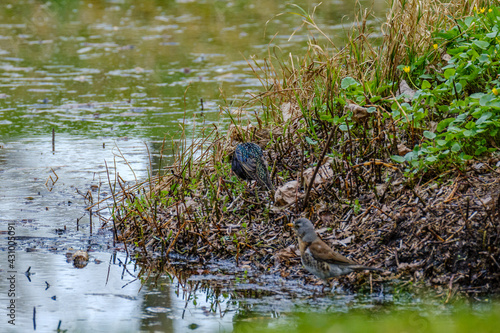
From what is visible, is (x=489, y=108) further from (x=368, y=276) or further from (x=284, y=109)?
(x=284, y=109)

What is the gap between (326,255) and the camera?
4.84 metres

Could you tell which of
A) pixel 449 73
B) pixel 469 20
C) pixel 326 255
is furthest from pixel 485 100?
pixel 326 255

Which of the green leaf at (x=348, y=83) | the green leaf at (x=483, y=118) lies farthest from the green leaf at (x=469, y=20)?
the green leaf at (x=483, y=118)

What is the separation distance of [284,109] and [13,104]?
5.91 metres

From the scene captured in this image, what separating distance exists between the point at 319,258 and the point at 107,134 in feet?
18.1

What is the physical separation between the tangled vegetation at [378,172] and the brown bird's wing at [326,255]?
0.38m

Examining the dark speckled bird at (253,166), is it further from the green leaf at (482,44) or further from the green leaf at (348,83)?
the green leaf at (482,44)

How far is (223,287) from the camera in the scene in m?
5.17

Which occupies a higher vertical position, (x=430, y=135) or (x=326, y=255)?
(x=430, y=135)

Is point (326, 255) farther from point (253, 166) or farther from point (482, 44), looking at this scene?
point (482, 44)

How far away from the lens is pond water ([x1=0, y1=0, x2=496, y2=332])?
15.9 ft

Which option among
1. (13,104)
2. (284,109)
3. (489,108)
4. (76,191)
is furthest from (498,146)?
(13,104)

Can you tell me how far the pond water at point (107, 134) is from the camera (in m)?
4.84

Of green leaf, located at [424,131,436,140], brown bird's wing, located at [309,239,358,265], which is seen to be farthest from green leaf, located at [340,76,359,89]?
brown bird's wing, located at [309,239,358,265]
